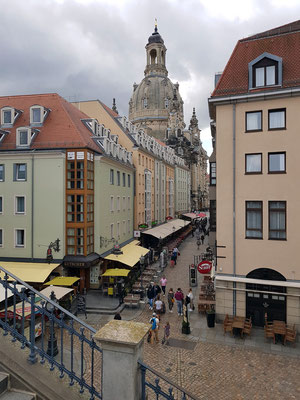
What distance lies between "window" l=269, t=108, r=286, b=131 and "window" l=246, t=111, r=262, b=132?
562mm

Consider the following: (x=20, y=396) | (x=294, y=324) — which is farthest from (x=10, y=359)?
(x=294, y=324)

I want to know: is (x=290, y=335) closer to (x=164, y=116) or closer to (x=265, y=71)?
(x=265, y=71)

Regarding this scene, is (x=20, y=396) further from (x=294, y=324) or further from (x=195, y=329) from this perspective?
(x=294, y=324)

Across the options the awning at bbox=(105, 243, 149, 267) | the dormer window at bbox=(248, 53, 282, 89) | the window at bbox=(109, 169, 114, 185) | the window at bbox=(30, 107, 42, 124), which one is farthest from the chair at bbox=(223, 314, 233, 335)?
the window at bbox=(30, 107, 42, 124)

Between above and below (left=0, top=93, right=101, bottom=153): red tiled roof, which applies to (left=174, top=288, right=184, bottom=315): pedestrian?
below

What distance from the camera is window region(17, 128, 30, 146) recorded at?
24.6 meters

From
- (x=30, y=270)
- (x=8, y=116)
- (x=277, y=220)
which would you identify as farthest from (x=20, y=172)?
(x=277, y=220)

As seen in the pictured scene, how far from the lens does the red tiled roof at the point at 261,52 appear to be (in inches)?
648

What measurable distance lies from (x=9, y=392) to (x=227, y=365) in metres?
10.8

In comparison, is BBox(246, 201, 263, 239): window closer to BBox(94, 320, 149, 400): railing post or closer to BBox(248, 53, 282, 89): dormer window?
BBox(248, 53, 282, 89): dormer window

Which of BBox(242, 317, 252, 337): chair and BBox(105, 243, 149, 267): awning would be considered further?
BBox(105, 243, 149, 267): awning

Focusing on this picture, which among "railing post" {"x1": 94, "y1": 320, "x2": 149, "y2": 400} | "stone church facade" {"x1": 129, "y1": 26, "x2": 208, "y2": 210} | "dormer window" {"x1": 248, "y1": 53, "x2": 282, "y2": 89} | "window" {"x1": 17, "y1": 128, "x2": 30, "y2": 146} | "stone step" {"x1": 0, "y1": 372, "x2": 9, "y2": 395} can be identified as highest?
"stone church facade" {"x1": 129, "y1": 26, "x2": 208, "y2": 210}

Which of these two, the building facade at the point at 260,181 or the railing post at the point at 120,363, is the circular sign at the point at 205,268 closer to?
the building facade at the point at 260,181

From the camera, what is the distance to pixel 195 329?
1684 centimetres
